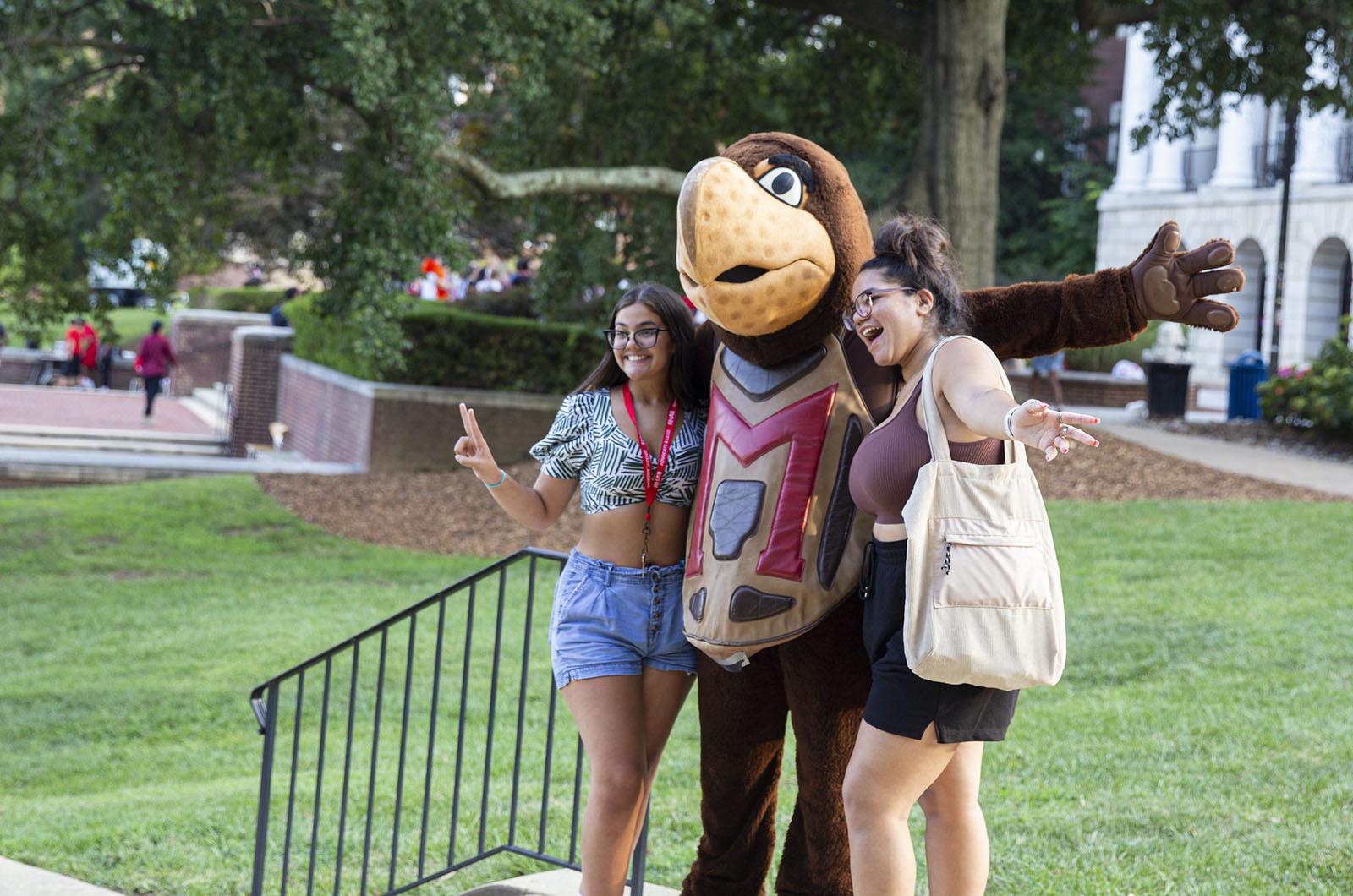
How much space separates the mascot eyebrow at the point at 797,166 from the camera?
11.6 feet

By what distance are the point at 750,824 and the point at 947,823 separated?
76cm

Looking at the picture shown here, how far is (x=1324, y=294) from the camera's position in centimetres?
2997

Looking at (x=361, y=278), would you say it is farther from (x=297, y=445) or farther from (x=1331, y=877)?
(x=297, y=445)

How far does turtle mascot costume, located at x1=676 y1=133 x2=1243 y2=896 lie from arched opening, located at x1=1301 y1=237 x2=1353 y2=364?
2864 centimetres

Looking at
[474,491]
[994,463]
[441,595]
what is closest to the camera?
Answer: [994,463]

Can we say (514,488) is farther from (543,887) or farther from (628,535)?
(543,887)

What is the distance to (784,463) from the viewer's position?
11.2 feet

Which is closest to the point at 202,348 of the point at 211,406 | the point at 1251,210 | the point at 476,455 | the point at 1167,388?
the point at 211,406

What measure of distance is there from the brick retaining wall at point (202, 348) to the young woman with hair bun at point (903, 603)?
26458 millimetres

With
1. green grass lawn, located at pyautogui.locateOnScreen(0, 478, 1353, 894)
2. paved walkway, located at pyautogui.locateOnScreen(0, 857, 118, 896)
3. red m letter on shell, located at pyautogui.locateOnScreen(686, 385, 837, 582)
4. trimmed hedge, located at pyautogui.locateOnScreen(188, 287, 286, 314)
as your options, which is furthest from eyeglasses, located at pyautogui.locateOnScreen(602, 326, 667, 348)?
trimmed hedge, located at pyautogui.locateOnScreen(188, 287, 286, 314)

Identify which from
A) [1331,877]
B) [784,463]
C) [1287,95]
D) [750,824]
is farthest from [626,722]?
[1287,95]

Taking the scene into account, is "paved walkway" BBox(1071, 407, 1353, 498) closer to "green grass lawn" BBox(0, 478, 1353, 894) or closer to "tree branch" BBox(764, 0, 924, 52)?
"green grass lawn" BBox(0, 478, 1353, 894)

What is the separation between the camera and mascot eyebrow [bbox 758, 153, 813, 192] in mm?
3521

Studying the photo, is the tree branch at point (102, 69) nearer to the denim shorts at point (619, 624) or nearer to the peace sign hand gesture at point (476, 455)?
the peace sign hand gesture at point (476, 455)
